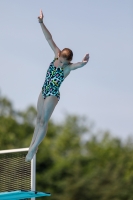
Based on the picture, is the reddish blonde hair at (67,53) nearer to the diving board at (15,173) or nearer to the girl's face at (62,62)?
the girl's face at (62,62)

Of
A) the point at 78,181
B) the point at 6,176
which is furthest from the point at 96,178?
the point at 6,176

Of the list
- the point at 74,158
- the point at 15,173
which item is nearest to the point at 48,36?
the point at 15,173

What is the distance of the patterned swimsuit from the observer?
367 inches

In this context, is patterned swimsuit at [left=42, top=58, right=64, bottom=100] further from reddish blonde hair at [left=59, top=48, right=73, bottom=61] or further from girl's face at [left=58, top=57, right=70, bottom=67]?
reddish blonde hair at [left=59, top=48, right=73, bottom=61]

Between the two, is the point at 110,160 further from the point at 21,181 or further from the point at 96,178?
the point at 21,181

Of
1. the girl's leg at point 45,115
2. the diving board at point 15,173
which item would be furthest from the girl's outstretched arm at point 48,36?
the diving board at point 15,173

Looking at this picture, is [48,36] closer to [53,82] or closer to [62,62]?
[62,62]

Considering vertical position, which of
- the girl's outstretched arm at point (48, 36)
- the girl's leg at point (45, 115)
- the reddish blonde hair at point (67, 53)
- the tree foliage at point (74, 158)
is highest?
the tree foliage at point (74, 158)

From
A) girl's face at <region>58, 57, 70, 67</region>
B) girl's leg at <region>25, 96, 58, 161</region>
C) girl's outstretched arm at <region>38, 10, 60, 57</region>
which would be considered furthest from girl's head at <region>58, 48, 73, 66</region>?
girl's leg at <region>25, 96, 58, 161</region>

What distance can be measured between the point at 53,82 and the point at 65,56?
0.42 meters

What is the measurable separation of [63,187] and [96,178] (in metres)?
1.77

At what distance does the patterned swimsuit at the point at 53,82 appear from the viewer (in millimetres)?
9312

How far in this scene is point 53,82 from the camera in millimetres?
9352

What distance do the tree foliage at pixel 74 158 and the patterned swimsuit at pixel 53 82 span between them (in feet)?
75.8
